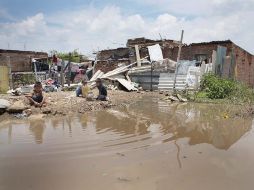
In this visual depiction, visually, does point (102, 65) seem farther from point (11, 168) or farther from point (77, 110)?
point (11, 168)

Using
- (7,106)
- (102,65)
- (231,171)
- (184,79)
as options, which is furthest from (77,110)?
(102,65)

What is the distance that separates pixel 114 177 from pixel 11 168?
1621mm

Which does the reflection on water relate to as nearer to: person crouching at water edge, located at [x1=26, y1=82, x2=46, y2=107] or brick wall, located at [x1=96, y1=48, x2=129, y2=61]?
person crouching at water edge, located at [x1=26, y1=82, x2=46, y2=107]

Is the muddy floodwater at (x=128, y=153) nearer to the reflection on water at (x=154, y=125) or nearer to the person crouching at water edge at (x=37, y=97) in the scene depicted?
the reflection on water at (x=154, y=125)

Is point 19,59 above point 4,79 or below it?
above

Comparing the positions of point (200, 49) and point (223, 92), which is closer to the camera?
point (223, 92)

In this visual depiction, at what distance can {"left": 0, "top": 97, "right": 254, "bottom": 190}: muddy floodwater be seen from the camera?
442cm

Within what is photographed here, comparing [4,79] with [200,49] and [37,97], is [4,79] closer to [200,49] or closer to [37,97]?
[37,97]

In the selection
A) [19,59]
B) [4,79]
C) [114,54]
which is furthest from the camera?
[19,59]

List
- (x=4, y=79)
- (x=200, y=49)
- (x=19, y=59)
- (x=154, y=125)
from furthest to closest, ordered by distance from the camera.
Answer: (x=19, y=59) → (x=200, y=49) → (x=4, y=79) → (x=154, y=125)

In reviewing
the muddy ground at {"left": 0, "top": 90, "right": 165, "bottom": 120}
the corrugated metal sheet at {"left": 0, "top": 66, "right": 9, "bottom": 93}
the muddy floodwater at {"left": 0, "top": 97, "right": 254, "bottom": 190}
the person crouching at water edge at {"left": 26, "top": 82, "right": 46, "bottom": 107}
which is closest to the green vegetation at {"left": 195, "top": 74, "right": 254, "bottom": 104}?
the muddy ground at {"left": 0, "top": 90, "right": 165, "bottom": 120}

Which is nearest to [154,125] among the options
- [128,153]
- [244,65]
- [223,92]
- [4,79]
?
[128,153]

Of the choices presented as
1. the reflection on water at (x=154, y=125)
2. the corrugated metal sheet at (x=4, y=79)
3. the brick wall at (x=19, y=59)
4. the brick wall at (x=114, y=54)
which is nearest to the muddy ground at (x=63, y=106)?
the reflection on water at (x=154, y=125)

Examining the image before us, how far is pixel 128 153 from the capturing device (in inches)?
227
